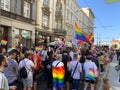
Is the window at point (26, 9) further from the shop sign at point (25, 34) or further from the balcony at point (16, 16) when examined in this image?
the shop sign at point (25, 34)

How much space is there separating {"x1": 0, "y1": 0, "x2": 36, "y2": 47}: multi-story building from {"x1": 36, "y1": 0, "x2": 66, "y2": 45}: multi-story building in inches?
106

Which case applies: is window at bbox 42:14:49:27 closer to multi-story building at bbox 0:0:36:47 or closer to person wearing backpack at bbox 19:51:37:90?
multi-story building at bbox 0:0:36:47

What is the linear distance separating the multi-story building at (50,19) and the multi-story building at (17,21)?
8.81ft

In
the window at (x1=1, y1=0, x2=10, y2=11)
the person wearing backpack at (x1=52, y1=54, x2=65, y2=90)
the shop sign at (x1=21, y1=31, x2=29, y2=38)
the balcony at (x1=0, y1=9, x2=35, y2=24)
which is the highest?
the window at (x1=1, y1=0, x2=10, y2=11)

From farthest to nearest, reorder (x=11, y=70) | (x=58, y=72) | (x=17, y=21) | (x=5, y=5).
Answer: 1. (x=17, y=21)
2. (x=5, y=5)
3. (x=58, y=72)
4. (x=11, y=70)

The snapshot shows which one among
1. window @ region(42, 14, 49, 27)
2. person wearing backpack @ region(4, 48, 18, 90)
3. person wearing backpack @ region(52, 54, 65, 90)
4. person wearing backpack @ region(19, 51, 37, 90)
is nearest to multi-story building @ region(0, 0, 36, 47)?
window @ region(42, 14, 49, 27)

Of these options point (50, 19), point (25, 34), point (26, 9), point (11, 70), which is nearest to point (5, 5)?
point (26, 9)

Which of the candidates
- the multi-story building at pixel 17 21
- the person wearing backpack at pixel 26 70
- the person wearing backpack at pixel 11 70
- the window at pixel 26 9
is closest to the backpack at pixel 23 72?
the person wearing backpack at pixel 26 70

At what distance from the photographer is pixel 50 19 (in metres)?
40.2

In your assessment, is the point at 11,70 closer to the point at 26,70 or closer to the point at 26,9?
the point at 26,70

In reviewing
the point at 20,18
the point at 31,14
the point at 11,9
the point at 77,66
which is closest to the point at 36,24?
the point at 31,14

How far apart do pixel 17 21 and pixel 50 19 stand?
13355mm

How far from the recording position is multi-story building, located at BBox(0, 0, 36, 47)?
24844 millimetres

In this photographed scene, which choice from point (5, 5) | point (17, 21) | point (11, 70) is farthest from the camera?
point (17, 21)
